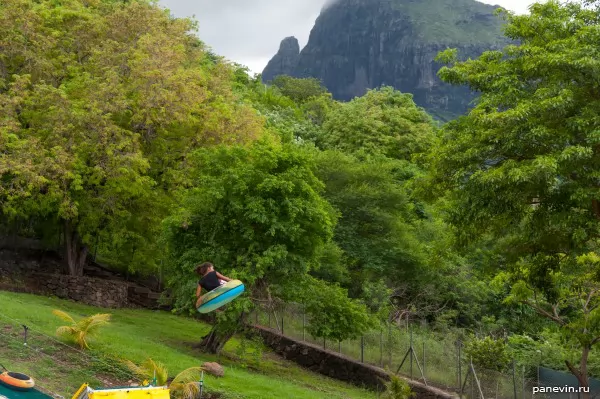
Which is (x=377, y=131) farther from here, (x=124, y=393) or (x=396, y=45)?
(x=396, y=45)

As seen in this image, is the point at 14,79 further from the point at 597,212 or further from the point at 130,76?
the point at 597,212

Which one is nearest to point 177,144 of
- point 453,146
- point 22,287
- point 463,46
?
point 22,287

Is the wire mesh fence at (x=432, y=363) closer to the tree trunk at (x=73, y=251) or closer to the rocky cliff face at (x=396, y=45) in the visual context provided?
the tree trunk at (x=73, y=251)

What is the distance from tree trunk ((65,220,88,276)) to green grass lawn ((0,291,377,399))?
294cm

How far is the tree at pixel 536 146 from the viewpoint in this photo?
487 inches

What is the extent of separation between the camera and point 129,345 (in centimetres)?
1989

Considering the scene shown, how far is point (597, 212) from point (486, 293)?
25.0 meters

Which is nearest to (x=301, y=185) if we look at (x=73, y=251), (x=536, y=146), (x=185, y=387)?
(x=185, y=387)

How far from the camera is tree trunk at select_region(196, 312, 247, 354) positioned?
21328mm

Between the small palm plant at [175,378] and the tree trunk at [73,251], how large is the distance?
621 inches

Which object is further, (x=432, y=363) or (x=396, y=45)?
(x=396, y=45)

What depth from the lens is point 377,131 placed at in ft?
177

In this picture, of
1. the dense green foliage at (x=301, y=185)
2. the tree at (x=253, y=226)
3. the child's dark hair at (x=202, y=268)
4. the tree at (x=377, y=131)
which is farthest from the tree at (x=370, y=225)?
the child's dark hair at (x=202, y=268)

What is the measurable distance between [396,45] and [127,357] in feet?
498
